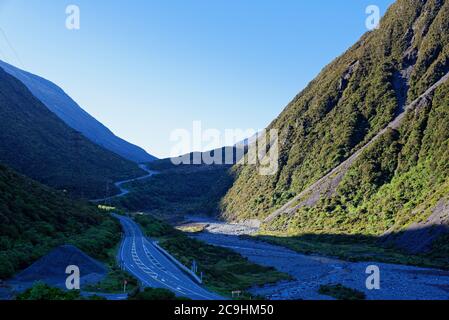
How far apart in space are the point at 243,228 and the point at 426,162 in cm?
4294

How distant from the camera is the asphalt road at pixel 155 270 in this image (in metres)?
27.5

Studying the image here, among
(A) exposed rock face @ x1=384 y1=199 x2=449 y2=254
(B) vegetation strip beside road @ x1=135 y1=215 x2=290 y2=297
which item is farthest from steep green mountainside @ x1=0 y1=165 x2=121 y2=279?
(A) exposed rock face @ x1=384 y1=199 x2=449 y2=254

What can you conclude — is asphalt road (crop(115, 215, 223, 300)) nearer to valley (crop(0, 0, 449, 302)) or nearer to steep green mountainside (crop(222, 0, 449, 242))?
valley (crop(0, 0, 449, 302))

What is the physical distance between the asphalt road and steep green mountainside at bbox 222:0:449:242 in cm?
3737

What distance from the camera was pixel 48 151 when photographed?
456ft

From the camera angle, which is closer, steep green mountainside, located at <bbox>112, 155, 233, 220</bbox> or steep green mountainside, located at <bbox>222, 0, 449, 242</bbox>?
steep green mountainside, located at <bbox>222, 0, 449, 242</bbox>

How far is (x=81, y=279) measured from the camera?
28.5 meters

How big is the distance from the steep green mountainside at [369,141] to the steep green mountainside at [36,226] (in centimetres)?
4262

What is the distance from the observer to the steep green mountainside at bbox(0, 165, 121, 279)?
106 feet

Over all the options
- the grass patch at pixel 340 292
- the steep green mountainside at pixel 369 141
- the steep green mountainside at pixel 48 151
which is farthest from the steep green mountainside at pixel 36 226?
the steep green mountainside at pixel 48 151

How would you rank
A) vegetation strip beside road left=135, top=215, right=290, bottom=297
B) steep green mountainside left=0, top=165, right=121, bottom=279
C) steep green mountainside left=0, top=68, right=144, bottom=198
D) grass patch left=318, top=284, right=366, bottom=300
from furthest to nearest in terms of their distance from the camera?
1. steep green mountainside left=0, top=68, right=144, bottom=198
2. vegetation strip beside road left=135, top=215, right=290, bottom=297
3. steep green mountainside left=0, top=165, right=121, bottom=279
4. grass patch left=318, top=284, right=366, bottom=300

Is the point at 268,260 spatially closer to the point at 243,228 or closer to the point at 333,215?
the point at 333,215

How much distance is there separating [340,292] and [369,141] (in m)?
71.3
